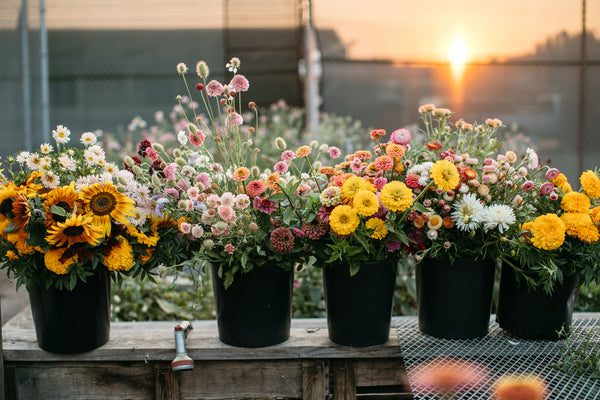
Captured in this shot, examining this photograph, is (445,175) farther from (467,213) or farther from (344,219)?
(344,219)

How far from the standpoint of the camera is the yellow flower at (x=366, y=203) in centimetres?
88

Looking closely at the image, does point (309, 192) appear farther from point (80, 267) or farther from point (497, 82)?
point (497, 82)

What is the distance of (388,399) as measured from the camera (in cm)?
106

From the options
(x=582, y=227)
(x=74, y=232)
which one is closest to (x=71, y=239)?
(x=74, y=232)

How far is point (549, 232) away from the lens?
925mm

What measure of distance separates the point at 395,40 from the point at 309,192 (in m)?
2.71

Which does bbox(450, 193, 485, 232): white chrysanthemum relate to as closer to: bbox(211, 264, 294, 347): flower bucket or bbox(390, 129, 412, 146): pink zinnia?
bbox(390, 129, 412, 146): pink zinnia

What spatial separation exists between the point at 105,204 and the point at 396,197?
54 centimetres

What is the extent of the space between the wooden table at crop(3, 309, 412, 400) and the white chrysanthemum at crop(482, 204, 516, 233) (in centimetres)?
32

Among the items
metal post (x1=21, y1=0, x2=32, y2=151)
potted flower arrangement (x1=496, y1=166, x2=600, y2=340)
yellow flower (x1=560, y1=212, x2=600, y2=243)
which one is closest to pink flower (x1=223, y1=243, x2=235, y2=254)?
potted flower arrangement (x1=496, y1=166, x2=600, y2=340)

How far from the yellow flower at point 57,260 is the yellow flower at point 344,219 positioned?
490mm

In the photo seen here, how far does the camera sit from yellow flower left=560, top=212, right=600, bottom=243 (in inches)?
37.3

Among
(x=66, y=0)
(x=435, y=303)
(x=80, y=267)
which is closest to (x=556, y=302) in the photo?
Result: (x=435, y=303)

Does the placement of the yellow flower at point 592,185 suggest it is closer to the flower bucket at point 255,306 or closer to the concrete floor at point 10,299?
the flower bucket at point 255,306
